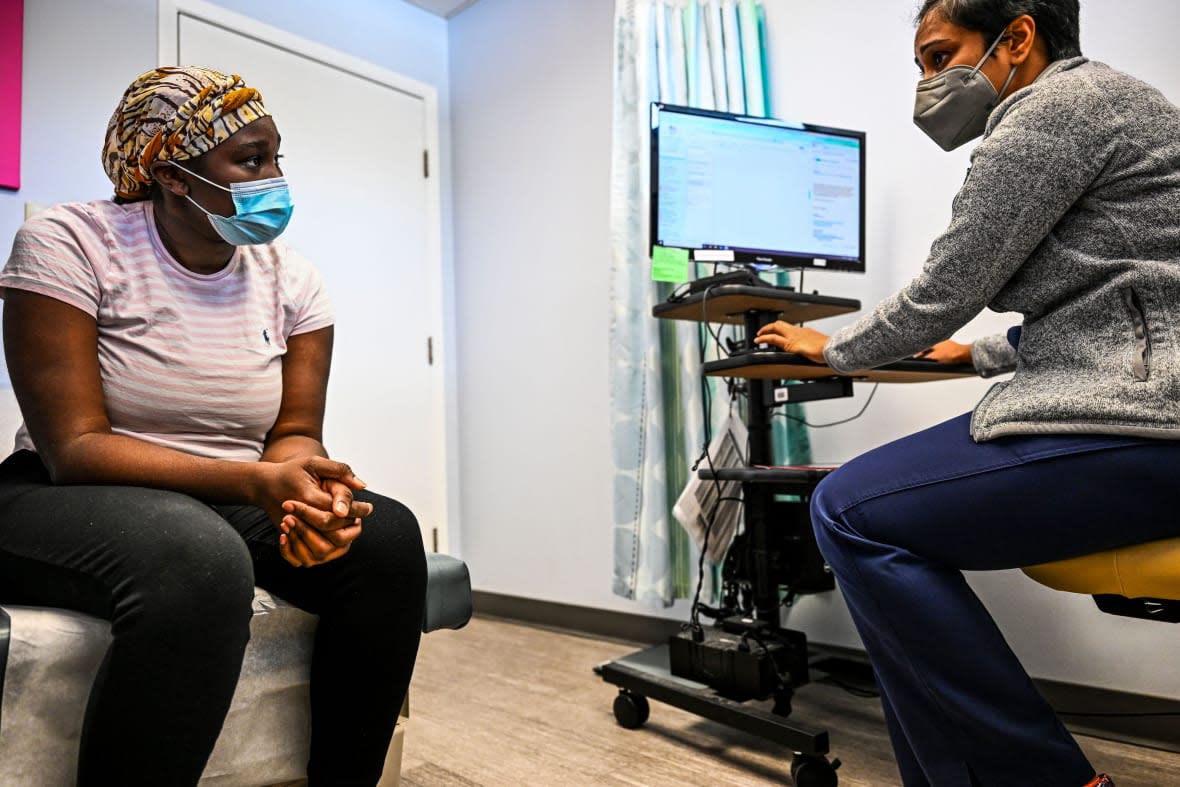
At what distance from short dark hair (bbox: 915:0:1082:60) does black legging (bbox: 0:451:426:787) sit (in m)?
0.96

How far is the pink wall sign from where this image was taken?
203cm

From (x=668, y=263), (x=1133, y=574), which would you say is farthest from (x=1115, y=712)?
(x=668, y=263)

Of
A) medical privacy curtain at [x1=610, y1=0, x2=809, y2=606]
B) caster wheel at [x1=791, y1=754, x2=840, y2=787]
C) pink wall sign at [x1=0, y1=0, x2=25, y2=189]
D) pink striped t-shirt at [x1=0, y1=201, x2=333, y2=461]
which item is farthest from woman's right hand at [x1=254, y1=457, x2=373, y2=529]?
pink wall sign at [x1=0, y1=0, x2=25, y2=189]

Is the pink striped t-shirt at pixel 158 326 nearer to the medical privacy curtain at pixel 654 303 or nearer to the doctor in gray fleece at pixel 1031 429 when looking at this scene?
the doctor in gray fleece at pixel 1031 429

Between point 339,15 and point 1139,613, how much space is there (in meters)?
2.83

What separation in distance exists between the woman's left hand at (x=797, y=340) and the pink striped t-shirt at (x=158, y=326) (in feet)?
2.49

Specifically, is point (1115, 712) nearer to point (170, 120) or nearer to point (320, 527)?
point (320, 527)

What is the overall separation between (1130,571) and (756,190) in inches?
42.5

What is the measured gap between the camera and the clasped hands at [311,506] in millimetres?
864

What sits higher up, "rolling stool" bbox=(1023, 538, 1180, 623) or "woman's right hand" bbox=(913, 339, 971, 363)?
"woman's right hand" bbox=(913, 339, 971, 363)

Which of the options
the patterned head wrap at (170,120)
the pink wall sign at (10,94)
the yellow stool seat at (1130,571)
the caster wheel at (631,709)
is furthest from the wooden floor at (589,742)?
the pink wall sign at (10,94)

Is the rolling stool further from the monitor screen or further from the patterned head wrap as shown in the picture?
the patterned head wrap

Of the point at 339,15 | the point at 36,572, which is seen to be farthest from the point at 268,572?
the point at 339,15

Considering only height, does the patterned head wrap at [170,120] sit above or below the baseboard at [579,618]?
above
